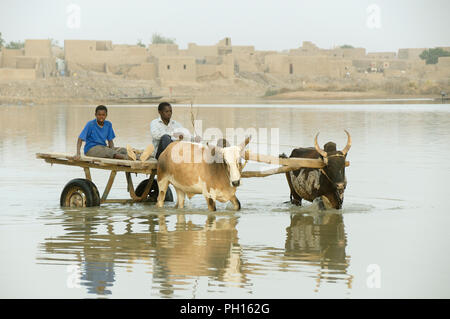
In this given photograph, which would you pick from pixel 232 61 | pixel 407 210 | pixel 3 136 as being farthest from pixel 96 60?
pixel 407 210

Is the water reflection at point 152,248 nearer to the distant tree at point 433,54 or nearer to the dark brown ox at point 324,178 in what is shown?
the dark brown ox at point 324,178

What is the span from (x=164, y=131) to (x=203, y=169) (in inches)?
47.3

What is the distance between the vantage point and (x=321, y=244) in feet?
30.3

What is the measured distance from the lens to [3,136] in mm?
28547

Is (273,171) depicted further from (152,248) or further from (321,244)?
(152,248)

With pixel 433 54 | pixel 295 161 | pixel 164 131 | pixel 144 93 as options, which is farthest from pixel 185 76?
pixel 295 161

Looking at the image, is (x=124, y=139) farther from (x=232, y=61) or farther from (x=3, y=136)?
(x=232, y=61)

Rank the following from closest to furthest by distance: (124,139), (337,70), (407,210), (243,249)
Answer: (243,249)
(407,210)
(124,139)
(337,70)

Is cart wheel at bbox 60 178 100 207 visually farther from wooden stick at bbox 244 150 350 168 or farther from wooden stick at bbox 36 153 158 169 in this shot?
wooden stick at bbox 244 150 350 168

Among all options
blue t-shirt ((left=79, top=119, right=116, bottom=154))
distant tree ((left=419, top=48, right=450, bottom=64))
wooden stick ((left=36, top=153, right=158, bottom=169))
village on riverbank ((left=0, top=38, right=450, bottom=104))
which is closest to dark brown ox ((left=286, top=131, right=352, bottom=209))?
wooden stick ((left=36, top=153, right=158, bottom=169))

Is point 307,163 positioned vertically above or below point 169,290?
above

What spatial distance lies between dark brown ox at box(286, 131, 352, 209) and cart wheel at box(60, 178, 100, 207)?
8.66 ft
